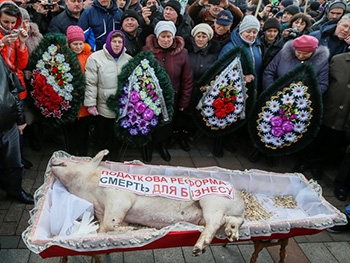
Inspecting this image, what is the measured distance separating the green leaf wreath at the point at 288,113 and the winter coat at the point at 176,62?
0.99 meters

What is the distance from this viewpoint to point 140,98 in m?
4.15

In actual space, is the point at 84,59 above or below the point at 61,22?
below

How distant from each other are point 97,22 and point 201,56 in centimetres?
150

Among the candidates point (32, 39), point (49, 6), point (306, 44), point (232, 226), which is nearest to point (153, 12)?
point (49, 6)

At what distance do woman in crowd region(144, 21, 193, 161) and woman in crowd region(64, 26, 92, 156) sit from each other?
0.83 meters

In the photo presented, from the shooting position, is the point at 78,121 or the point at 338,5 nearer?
the point at 78,121

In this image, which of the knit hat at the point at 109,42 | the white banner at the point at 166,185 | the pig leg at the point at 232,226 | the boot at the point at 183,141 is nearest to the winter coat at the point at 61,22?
the knit hat at the point at 109,42

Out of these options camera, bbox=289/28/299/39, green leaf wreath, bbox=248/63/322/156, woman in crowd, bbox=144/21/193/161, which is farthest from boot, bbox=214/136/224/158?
camera, bbox=289/28/299/39

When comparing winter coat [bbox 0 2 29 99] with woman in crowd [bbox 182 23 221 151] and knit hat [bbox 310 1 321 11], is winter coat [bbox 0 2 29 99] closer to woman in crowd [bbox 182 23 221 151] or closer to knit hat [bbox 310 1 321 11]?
woman in crowd [bbox 182 23 221 151]

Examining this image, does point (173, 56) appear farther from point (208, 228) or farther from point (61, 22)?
point (208, 228)

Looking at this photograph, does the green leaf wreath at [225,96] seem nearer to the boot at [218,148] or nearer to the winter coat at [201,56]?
the winter coat at [201,56]

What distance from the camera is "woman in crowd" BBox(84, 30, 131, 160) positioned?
4.04m

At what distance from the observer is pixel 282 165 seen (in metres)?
5.36

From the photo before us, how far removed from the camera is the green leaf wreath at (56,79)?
12.8 feet
